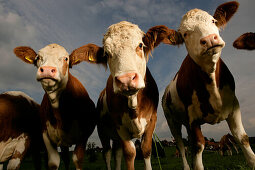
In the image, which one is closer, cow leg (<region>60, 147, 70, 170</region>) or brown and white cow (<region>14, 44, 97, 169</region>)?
brown and white cow (<region>14, 44, 97, 169</region>)

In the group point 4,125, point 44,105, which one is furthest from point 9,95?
point 44,105

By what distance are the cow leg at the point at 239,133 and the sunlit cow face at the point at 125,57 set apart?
6.29ft

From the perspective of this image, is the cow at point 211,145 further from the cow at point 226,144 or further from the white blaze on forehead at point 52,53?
the white blaze on forehead at point 52,53

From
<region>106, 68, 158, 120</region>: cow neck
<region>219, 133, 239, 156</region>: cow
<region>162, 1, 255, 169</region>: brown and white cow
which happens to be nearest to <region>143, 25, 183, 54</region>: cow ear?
<region>162, 1, 255, 169</region>: brown and white cow

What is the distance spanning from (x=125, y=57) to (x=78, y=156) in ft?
8.41

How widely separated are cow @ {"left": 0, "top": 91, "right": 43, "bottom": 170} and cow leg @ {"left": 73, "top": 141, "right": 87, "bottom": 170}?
1.68 meters

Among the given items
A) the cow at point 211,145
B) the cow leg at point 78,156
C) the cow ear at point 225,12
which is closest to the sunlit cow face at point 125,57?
the cow ear at point 225,12

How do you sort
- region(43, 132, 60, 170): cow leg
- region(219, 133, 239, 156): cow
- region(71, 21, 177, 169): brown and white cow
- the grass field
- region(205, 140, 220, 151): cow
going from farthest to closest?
region(205, 140, 220, 151): cow < region(219, 133, 239, 156): cow < the grass field < region(43, 132, 60, 170): cow leg < region(71, 21, 177, 169): brown and white cow

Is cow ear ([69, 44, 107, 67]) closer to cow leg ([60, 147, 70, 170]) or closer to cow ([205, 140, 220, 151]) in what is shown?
cow leg ([60, 147, 70, 170])

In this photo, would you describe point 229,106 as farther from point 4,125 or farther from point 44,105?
point 4,125

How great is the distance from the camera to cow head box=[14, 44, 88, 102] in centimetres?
363

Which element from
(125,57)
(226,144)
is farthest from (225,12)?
(226,144)

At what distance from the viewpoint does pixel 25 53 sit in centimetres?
454

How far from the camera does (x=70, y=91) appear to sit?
454 centimetres
